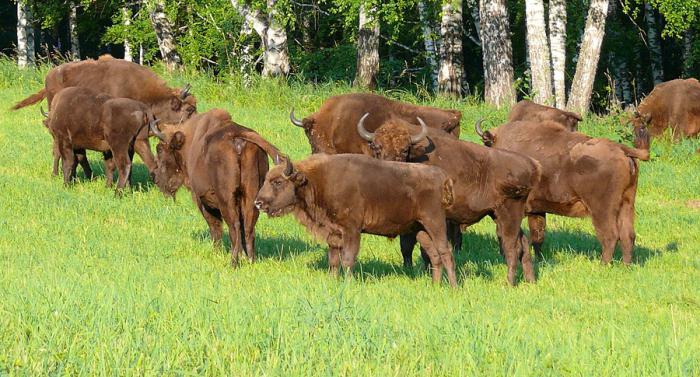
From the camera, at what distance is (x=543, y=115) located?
16.9 metres

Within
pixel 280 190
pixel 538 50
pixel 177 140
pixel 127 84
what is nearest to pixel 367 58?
pixel 538 50

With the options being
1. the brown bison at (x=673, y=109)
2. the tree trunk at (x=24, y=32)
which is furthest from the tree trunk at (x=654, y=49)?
the tree trunk at (x=24, y=32)

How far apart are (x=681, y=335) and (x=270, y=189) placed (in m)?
4.45

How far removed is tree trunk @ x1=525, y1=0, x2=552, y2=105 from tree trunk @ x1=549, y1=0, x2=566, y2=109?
13.0 inches

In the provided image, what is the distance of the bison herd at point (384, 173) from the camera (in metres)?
11.1

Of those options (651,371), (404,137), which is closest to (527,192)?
(404,137)

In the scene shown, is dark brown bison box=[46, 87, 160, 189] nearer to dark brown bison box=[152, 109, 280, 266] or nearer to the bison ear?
the bison ear

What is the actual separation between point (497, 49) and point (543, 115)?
10693mm

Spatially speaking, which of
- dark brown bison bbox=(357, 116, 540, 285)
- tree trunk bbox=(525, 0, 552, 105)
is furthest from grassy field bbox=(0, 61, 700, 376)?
tree trunk bbox=(525, 0, 552, 105)

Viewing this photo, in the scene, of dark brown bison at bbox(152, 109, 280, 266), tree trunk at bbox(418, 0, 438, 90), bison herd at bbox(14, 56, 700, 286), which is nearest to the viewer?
bison herd at bbox(14, 56, 700, 286)

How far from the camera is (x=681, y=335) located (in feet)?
28.8

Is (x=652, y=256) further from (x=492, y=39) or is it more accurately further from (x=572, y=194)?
(x=492, y=39)

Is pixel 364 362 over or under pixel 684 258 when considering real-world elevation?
over

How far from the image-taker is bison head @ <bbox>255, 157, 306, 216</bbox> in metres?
11.1
